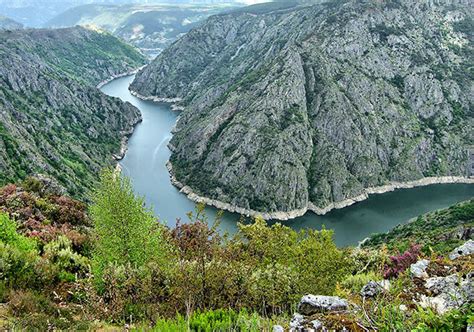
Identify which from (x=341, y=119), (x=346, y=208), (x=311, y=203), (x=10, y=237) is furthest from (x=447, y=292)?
(x=341, y=119)

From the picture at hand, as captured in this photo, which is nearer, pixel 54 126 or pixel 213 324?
pixel 213 324

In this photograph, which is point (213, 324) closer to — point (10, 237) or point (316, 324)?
point (316, 324)

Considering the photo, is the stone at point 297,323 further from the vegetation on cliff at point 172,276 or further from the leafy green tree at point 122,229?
the leafy green tree at point 122,229

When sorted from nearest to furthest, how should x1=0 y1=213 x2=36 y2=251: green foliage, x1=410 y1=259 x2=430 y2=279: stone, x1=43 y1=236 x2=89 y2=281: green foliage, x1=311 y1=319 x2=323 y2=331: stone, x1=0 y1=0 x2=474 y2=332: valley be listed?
x1=311 y1=319 x2=323 y2=331: stone
x1=410 y1=259 x2=430 y2=279: stone
x1=0 y1=0 x2=474 y2=332: valley
x1=0 y1=213 x2=36 y2=251: green foliage
x1=43 y1=236 x2=89 y2=281: green foliage

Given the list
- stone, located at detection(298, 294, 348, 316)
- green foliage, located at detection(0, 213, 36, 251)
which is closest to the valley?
green foliage, located at detection(0, 213, 36, 251)

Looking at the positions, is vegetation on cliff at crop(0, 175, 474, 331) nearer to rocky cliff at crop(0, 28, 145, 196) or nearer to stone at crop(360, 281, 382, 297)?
stone at crop(360, 281, 382, 297)

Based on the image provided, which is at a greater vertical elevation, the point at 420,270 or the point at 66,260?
the point at 420,270
